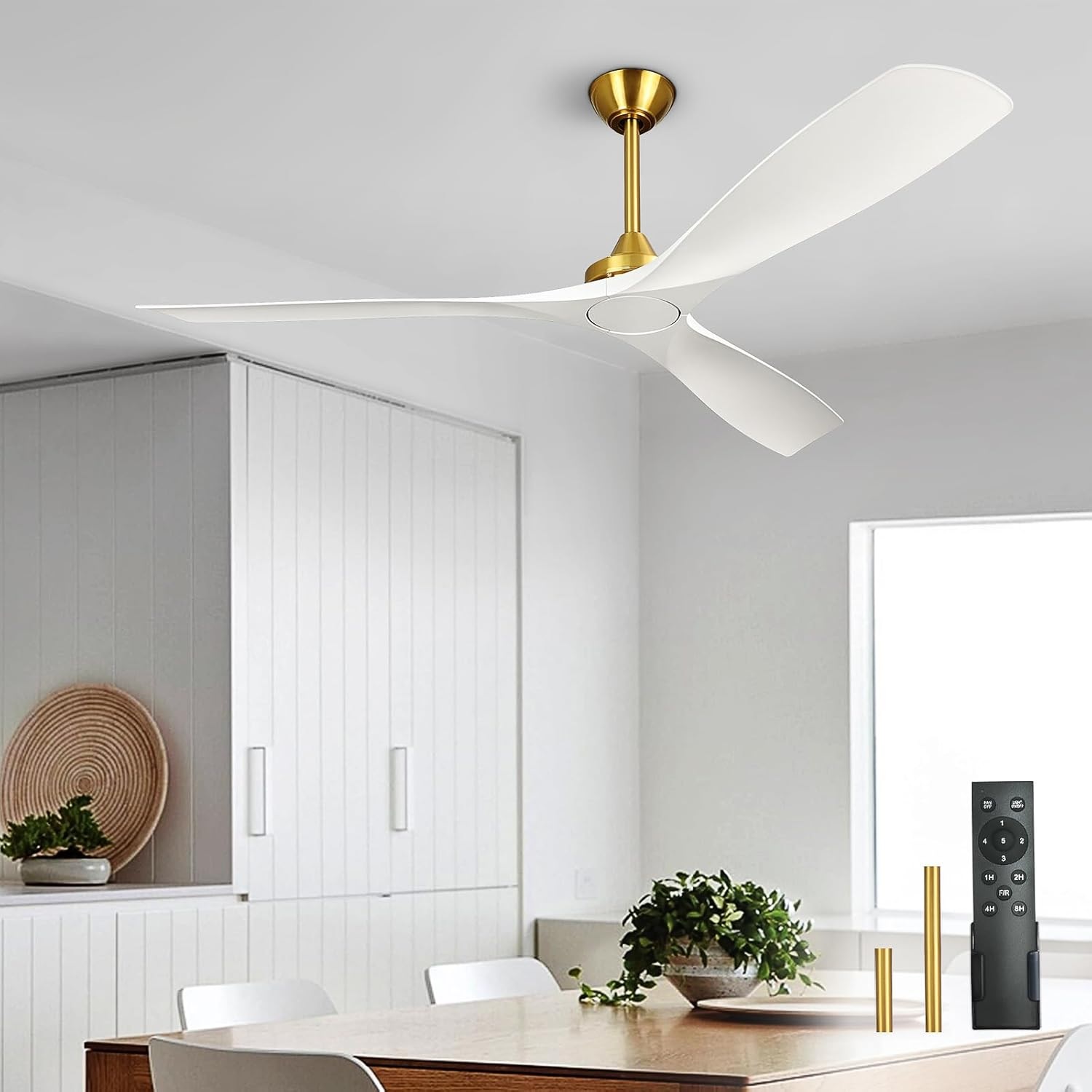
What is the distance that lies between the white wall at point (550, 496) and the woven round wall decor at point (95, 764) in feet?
3.20

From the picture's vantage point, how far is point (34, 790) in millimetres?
4367

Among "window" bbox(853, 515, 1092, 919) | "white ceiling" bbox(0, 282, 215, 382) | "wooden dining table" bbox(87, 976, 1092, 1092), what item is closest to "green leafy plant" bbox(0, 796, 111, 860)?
"white ceiling" bbox(0, 282, 215, 382)

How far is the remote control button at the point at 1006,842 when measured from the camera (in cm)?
273

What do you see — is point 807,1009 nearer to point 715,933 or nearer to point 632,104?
point 715,933

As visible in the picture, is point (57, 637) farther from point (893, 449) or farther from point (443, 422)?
point (893, 449)

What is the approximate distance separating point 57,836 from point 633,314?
2144mm

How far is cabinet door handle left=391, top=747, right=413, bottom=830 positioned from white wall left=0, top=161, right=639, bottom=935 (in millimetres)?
564

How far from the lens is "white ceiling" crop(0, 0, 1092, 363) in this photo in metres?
3.06

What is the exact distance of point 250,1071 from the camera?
7.16ft

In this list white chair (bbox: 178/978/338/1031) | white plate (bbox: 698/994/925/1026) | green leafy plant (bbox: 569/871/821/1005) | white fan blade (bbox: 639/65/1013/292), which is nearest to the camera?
white fan blade (bbox: 639/65/1013/292)

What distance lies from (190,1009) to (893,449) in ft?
10.0

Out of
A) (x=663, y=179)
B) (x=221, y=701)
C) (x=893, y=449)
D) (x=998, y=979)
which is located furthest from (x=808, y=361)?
(x=998, y=979)

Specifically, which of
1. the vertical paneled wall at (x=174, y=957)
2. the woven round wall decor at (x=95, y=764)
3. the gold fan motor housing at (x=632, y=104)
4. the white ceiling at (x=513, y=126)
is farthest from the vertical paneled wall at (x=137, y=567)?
the gold fan motor housing at (x=632, y=104)

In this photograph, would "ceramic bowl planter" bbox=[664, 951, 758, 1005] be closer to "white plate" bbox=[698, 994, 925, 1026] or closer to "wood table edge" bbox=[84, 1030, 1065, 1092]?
"white plate" bbox=[698, 994, 925, 1026]
